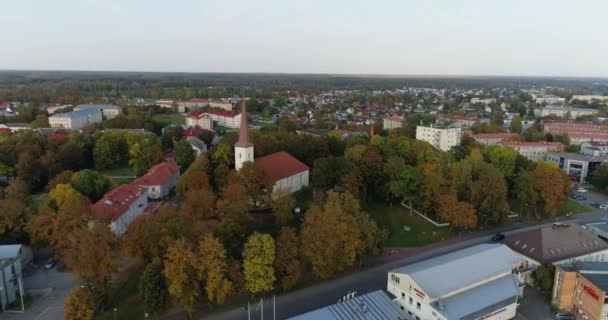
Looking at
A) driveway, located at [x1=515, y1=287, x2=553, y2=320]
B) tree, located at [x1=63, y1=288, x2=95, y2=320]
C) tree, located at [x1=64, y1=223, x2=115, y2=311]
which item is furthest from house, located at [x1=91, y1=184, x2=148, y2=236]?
driveway, located at [x1=515, y1=287, x2=553, y2=320]

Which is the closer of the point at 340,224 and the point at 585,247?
the point at 340,224

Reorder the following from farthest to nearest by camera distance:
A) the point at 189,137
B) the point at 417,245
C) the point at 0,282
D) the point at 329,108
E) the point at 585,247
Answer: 1. the point at 329,108
2. the point at 189,137
3. the point at 417,245
4. the point at 585,247
5. the point at 0,282

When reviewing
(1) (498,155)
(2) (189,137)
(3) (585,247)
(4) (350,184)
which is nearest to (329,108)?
(2) (189,137)

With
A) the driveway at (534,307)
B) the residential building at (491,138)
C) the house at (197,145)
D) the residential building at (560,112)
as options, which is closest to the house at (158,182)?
the house at (197,145)

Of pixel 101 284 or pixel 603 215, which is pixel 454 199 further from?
pixel 101 284

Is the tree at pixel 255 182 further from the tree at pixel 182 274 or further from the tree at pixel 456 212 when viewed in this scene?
the tree at pixel 456 212

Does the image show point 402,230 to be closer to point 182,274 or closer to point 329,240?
point 329,240

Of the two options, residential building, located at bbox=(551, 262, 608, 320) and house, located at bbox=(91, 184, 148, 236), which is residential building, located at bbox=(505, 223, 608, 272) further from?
house, located at bbox=(91, 184, 148, 236)

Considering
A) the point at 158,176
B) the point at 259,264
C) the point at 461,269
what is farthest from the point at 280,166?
the point at 461,269
